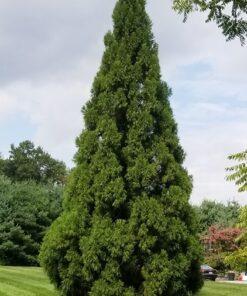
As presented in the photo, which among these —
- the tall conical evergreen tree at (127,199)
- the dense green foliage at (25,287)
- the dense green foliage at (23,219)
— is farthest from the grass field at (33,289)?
the dense green foliage at (23,219)

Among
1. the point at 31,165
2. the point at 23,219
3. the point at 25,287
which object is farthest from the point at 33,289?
the point at 31,165

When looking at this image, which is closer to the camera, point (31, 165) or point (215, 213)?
point (215, 213)

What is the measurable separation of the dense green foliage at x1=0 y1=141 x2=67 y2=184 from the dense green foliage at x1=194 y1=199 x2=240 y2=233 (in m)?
26.7

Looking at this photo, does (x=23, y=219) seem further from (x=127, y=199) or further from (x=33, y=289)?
(x=127, y=199)

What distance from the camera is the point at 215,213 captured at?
177 feet

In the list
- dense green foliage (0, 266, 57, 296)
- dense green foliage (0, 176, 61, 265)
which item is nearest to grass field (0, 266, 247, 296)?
dense green foliage (0, 266, 57, 296)

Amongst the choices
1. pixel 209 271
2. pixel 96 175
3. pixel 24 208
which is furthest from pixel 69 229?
pixel 209 271

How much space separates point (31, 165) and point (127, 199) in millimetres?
67937

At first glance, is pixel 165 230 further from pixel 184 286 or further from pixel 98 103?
pixel 98 103

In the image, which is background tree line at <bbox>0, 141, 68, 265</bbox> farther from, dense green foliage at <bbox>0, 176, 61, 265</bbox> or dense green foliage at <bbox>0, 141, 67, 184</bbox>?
dense green foliage at <bbox>0, 141, 67, 184</bbox>

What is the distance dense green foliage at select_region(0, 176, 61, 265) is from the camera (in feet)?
100

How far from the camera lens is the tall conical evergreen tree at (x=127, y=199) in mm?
9117

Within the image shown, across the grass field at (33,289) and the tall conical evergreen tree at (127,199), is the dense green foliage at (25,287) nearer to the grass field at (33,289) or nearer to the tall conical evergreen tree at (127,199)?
the grass field at (33,289)

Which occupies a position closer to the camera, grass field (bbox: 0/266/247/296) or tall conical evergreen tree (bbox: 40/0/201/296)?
tall conical evergreen tree (bbox: 40/0/201/296)
